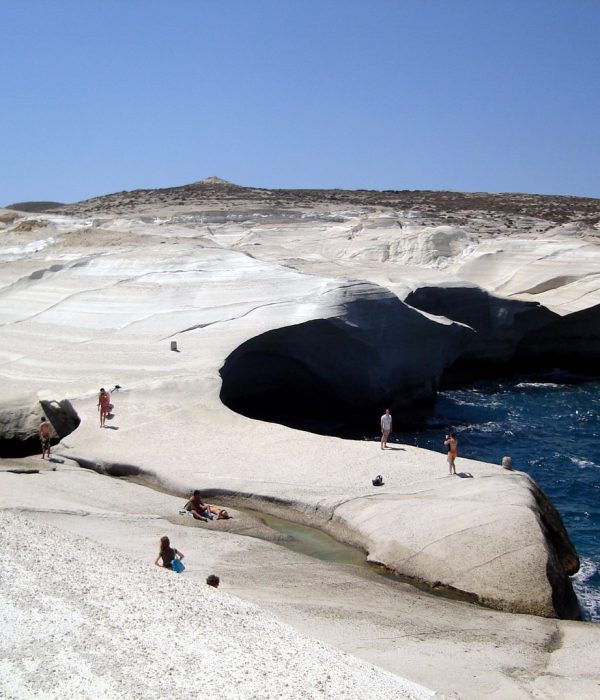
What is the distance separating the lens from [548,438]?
26.6m

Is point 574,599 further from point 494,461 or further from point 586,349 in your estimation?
point 586,349

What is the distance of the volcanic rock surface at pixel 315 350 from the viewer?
1496cm

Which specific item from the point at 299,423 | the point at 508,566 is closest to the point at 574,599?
the point at 508,566

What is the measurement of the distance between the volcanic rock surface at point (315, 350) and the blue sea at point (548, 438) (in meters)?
1.33

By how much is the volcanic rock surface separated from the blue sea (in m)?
1.33

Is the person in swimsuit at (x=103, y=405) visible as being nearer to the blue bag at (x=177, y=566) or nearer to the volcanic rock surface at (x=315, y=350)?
the volcanic rock surface at (x=315, y=350)

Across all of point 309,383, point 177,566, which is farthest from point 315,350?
point 177,566

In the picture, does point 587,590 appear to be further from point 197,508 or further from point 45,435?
point 45,435

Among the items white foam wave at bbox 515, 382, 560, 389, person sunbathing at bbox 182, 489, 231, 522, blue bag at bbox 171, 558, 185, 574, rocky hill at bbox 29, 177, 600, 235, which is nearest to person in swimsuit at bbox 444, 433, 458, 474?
person sunbathing at bbox 182, 489, 231, 522

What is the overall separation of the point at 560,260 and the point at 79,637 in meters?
34.3

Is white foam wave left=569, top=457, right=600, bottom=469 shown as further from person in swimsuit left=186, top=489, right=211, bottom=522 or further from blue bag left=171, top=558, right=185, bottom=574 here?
blue bag left=171, top=558, right=185, bottom=574

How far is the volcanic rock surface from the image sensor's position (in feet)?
49.1

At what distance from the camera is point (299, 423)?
27625 mm

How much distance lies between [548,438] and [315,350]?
731 centimetres
